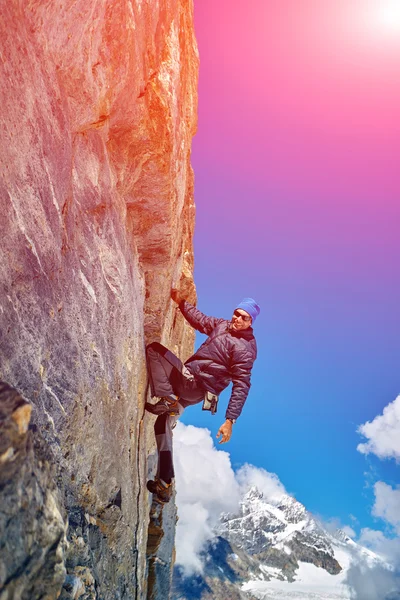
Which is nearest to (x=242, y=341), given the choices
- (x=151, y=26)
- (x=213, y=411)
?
(x=213, y=411)

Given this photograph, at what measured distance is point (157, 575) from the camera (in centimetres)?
1342

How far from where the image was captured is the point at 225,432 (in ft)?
28.0

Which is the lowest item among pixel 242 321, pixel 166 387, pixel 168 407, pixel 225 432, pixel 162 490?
pixel 162 490

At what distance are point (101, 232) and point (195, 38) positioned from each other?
9.22 m

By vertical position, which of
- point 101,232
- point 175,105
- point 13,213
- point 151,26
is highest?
point 175,105

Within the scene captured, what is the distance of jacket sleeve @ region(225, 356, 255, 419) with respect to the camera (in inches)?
347

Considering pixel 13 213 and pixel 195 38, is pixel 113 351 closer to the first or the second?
pixel 13 213

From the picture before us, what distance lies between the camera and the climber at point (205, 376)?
28.8ft

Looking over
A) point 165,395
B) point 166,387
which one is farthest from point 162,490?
point 166,387

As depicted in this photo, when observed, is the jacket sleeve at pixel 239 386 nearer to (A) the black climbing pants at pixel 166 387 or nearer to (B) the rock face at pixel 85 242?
(A) the black climbing pants at pixel 166 387

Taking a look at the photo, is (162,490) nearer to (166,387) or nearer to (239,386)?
(166,387)

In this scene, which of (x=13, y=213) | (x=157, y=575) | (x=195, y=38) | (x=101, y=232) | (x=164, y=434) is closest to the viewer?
(x=13, y=213)

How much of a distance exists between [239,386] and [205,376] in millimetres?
875

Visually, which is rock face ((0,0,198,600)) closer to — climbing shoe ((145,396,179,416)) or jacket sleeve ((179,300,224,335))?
climbing shoe ((145,396,179,416))
